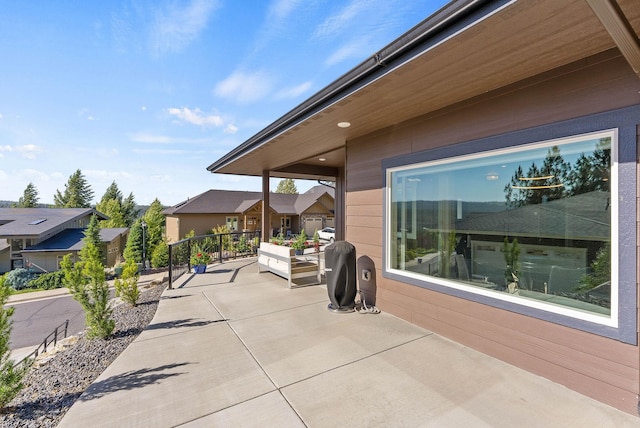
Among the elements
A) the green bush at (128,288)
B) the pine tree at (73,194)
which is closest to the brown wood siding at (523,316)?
the green bush at (128,288)

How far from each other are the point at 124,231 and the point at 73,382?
997 inches

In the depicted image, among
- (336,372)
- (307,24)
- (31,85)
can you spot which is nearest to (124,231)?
(31,85)

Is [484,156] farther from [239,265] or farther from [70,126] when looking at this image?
[70,126]

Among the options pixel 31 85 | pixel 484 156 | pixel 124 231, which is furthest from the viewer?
pixel 124 231

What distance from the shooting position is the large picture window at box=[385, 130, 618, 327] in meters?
2.15

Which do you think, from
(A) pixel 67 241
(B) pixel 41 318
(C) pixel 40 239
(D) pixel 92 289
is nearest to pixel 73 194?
(A) pixel 67 241

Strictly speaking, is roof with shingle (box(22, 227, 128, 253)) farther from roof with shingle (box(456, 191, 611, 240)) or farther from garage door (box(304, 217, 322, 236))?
roof with shingle (box(456, 191, 611, 240))

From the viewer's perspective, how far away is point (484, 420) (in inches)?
72.0

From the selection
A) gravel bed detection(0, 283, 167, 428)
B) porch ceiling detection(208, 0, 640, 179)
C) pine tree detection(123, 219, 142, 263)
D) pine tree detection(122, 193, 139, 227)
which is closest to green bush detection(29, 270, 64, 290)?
pine tree detection(123, 219, 142, 263)

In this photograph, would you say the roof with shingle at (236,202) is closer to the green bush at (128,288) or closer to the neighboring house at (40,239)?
the neighboring house at (40,239)

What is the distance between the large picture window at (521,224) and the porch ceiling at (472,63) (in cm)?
68

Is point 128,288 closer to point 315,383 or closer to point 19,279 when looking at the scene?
point 315,383

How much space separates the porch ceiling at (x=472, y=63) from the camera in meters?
1.62

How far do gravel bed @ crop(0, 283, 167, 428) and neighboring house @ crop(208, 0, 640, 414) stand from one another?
3.49 meters
